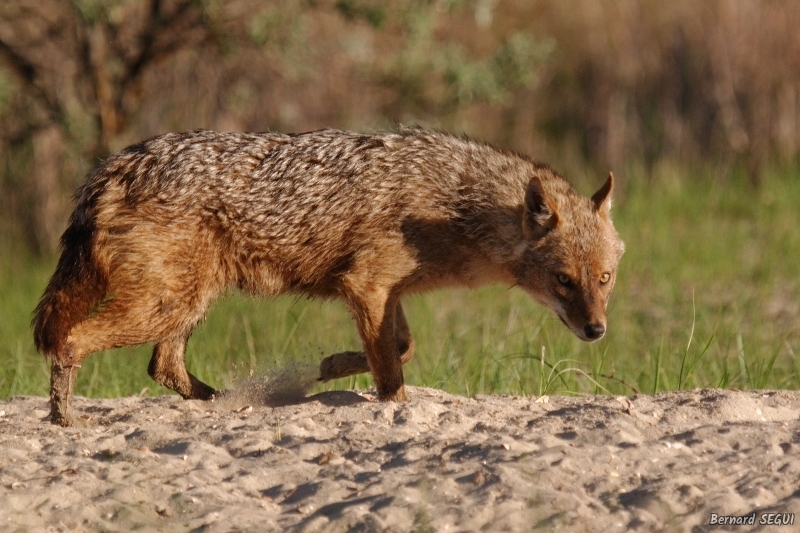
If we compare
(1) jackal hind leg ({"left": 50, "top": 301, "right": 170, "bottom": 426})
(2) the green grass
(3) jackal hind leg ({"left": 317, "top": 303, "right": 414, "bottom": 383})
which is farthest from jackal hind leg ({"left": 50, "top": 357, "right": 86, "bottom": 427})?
(3) jackal hind leg ({"left": 317, "top": 303, "right": 414, "bottom": 383})

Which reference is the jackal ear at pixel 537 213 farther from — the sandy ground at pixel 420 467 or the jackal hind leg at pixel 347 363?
the sandy ground at pixel 420 467

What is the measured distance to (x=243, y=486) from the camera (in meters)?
4.82

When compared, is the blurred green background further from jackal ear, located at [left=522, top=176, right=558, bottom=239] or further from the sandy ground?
the sandy ground

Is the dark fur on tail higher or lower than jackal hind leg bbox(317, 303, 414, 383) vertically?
higher

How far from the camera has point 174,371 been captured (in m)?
6.85

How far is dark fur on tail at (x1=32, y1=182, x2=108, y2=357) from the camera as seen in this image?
6047 millimetres

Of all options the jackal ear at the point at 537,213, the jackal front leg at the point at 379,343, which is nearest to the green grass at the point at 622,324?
the jackal front leg at the point at 379,343

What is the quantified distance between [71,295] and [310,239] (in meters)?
1.40

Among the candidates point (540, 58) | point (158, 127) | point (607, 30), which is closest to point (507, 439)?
point (540, 58)

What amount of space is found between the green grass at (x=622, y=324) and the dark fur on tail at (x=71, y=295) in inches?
37.1

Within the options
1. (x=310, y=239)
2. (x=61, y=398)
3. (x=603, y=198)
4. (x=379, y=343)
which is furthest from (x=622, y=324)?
(x=61, y=398)

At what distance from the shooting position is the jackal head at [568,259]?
6.39m

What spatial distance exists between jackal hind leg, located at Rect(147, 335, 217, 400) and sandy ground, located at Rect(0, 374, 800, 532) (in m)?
0.90

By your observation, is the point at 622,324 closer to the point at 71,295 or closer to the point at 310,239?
the point at 310,239
